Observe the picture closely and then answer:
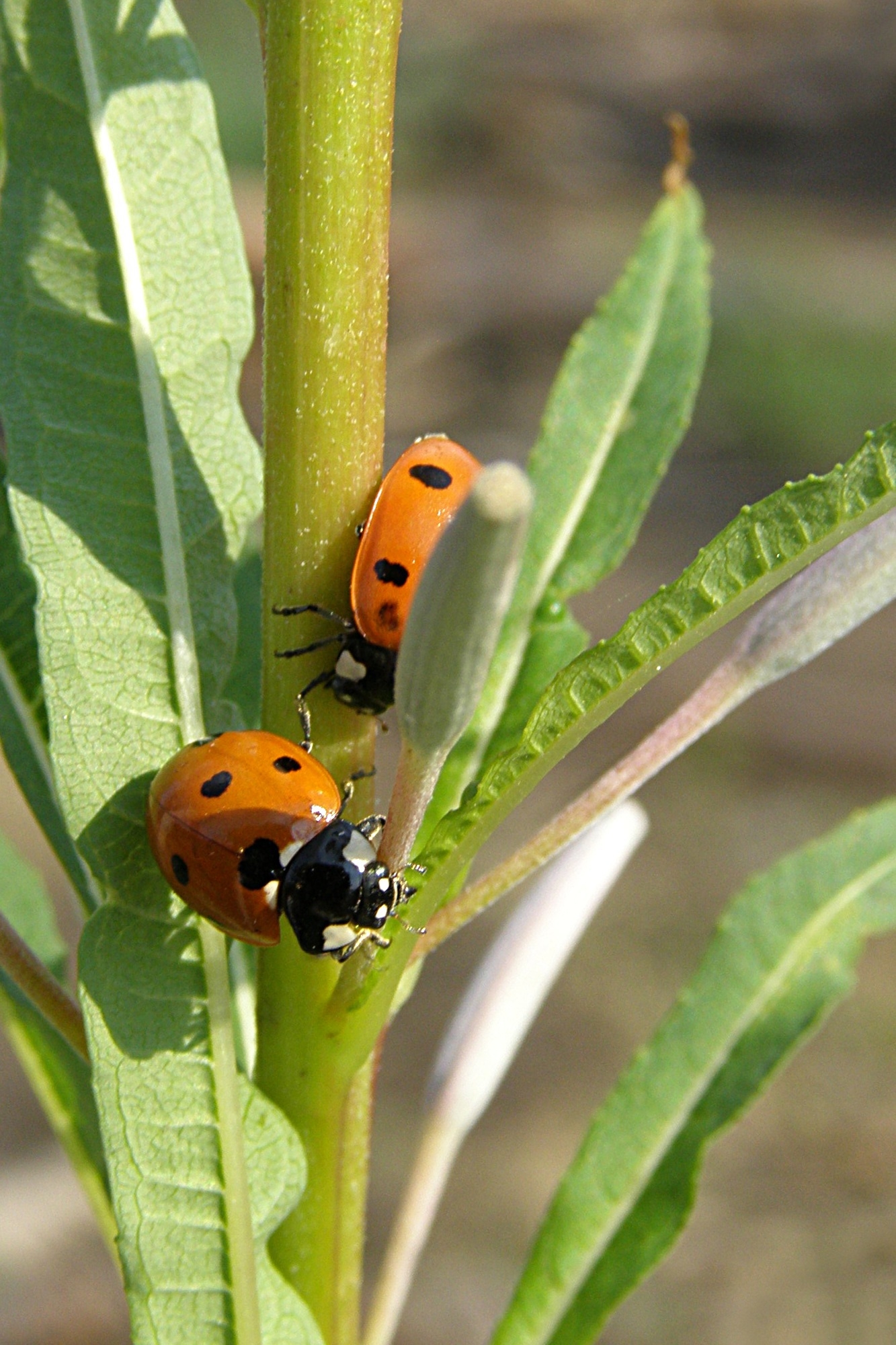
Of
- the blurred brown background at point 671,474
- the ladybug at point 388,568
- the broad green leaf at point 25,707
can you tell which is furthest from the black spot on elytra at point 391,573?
the blurred brown background at point 671,474

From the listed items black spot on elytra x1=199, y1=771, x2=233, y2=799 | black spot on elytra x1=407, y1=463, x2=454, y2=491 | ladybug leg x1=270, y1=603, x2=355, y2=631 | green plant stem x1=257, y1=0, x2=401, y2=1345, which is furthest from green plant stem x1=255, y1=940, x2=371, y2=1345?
black spot on elytra x1=407, y1=463, x2=454, y2=491

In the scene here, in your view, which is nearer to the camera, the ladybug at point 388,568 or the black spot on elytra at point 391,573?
the ladybug at point 388,568

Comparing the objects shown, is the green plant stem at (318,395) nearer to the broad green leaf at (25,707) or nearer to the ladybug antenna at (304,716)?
the ladybug antenna at (304,716)

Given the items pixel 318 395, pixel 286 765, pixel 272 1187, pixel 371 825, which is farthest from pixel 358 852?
pixel 318 395

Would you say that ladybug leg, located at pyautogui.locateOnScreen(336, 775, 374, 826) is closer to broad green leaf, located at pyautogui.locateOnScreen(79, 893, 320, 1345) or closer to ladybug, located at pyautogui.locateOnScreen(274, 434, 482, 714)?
ladybug, located at pyautogui.locateOnScreen(274, 434, 482, 714)

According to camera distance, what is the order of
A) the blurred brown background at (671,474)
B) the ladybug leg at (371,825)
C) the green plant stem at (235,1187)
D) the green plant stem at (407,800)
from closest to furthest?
the green plant stem at (407,800) < the green plant stem at (235,1187) < the ladybug leg at (371,825) < the blurred brown background at (671,474)

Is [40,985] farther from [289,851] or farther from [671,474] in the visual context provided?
[671,474]
